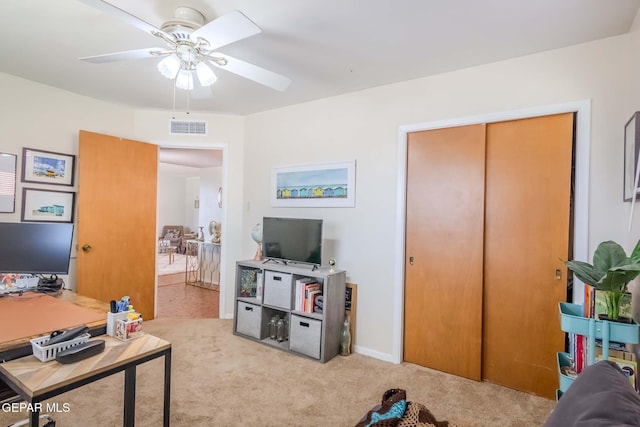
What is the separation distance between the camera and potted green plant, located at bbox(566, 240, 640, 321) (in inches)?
54.9

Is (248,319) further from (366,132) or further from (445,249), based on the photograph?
(366,132)

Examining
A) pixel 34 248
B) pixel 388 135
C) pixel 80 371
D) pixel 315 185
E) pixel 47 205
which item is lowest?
pixel 80 371

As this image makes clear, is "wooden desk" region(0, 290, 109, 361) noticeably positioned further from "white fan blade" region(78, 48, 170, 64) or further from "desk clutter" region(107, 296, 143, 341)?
"white fan blade" region(78, 48, 170, 64)

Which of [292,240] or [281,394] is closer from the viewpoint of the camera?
[281,394]

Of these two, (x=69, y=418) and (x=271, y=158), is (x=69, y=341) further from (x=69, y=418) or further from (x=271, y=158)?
(x=271, y=158)

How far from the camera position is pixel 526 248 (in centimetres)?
238

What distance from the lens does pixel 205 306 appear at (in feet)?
14.7

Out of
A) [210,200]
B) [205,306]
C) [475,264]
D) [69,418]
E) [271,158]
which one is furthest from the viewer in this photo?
[210,200]

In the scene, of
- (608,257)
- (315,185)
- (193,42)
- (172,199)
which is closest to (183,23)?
(193,42)

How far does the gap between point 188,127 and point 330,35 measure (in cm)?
240

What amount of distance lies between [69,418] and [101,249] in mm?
1821

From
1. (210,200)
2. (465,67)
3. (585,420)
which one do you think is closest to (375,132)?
(465,67)

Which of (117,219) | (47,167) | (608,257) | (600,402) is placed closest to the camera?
(600,402)

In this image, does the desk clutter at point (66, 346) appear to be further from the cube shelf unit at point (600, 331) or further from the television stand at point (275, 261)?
the cube shelf unit at point (600, 331)
